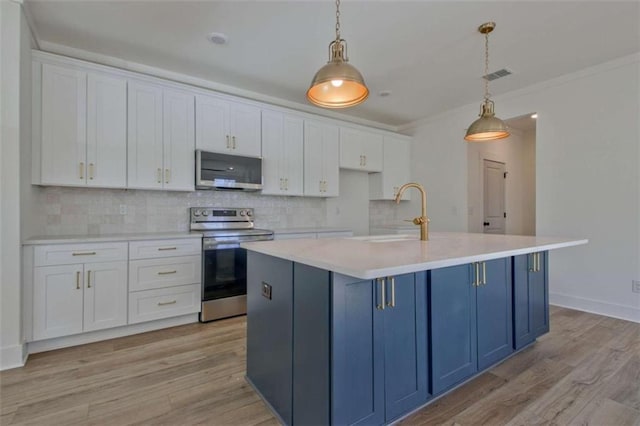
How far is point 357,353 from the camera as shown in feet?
4.60

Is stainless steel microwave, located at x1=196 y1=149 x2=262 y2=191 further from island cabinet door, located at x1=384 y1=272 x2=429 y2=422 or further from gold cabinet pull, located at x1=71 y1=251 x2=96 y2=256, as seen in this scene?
island cabinet door, located at x1=384 y1=272 x2=429 y2=422

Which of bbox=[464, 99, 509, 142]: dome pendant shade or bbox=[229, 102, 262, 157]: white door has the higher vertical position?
bbox=[229, 102, 262, 157]: white door

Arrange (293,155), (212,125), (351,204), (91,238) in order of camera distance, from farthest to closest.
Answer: (351,204)
(293,155)
(212,125)
(91,238)

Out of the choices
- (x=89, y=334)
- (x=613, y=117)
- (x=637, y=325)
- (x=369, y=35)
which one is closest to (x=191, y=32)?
(x=369, y=35)

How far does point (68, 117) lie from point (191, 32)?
135 centimetres

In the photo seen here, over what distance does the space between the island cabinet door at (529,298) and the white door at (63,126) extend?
3792 millimetres

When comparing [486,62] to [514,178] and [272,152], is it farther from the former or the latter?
[514,178]

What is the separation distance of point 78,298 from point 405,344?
2659 millimetres

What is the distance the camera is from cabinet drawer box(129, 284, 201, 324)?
2857 millimetres

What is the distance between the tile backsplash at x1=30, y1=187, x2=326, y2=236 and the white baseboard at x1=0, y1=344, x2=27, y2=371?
0.98m

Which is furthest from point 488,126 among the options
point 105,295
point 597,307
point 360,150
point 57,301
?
point 57,301

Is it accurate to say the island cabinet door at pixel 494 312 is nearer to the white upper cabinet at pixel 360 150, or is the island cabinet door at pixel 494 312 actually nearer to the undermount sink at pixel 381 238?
the undermount sink at pixel 381 238

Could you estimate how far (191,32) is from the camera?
2729mm

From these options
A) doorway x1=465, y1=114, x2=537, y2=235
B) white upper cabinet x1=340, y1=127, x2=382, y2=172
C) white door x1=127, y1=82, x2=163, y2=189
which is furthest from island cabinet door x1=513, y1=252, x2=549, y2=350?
white door x1=127, y1=82, x2=163, y2=189
